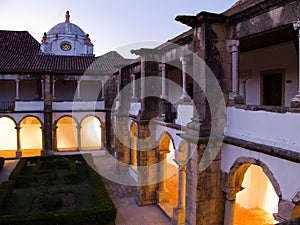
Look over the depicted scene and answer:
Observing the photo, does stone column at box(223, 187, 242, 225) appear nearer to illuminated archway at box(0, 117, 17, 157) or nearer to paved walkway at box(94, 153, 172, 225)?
paved walkway at box(94, 153, 172, 225)

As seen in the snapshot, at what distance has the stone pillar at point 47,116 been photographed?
75.6 feet

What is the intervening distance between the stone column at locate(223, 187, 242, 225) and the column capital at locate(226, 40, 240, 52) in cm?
356

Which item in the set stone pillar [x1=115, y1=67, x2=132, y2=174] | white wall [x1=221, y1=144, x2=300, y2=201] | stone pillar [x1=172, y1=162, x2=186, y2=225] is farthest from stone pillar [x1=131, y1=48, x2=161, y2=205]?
white wall [x1=221, y1=144, x2=300, y2=201]

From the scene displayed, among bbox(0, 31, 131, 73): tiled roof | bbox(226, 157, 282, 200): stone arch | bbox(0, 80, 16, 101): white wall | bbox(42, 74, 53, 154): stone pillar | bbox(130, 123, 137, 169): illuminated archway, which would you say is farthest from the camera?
bbox(0, 80, 16, 101): white wall

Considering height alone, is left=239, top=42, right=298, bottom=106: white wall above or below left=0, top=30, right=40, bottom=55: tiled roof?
below

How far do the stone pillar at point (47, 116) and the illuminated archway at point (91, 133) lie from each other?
15.2 ft

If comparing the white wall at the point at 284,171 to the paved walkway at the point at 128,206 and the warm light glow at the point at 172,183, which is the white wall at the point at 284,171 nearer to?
the warm light glow at the point at 172,183

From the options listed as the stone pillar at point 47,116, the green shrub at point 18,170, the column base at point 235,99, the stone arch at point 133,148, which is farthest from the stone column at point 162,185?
the stone pillar at point 47,116

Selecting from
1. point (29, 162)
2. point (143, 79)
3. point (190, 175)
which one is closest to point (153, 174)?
point (143, 79)

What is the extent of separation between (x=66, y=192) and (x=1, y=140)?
14.9 m

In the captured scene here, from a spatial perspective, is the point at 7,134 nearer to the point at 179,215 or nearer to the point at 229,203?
the point at 179,215

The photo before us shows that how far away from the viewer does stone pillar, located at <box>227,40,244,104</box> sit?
7.91 metres

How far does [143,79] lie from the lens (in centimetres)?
Result: 1319

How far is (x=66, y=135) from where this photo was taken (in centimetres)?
2736
